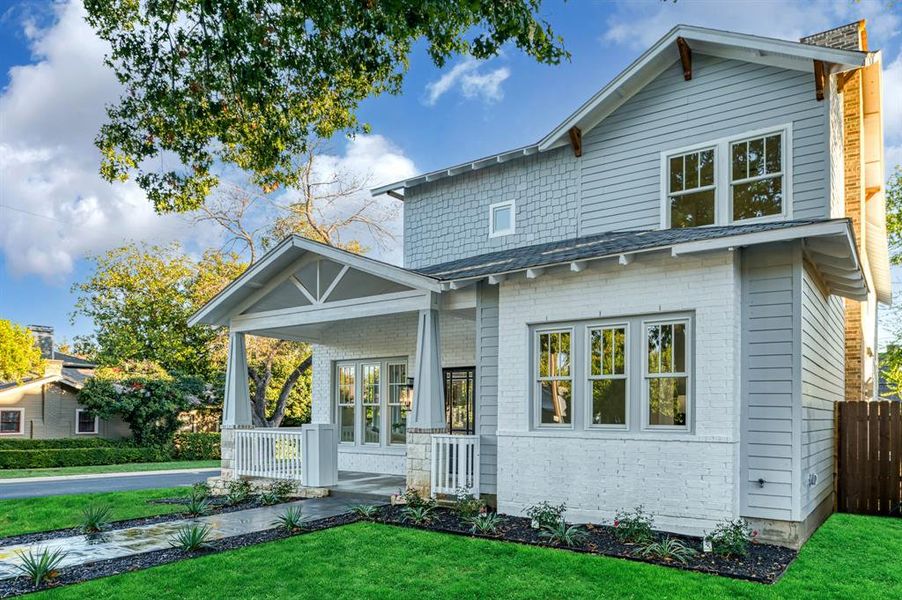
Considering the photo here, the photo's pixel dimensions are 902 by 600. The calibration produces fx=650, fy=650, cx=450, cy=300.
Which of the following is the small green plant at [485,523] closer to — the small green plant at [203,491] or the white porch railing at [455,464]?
the white porch railing at [455,464]

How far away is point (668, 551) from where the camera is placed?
267 inches

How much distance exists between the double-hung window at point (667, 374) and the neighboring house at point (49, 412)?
26.4 meters

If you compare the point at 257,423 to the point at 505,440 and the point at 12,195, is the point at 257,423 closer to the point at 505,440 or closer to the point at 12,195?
the point at 12,195

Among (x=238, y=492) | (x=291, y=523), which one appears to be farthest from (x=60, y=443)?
(x=291, y=523)

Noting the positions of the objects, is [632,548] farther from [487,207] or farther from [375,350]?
[375,350]

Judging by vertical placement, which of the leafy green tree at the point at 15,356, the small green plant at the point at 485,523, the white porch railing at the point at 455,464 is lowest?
the small green plant at the point at 485,523

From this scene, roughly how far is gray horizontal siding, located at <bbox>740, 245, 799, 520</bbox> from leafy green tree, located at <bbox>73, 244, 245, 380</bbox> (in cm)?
2233

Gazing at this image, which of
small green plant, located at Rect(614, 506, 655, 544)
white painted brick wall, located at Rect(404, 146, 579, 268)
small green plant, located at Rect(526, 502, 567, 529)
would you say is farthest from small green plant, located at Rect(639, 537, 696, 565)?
white painted brick wall, located at Rect(404, 146, 579, 268)

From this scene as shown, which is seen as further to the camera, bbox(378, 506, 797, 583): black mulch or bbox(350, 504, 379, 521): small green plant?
bbox(350, 504, 379, 521): small green plant

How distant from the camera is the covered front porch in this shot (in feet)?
32.6

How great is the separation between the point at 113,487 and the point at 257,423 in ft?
37.3

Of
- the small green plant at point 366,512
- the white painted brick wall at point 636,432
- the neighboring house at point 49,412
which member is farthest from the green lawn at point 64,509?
the neighboring house at point 49,412

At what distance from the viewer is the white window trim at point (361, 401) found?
45.3 ft

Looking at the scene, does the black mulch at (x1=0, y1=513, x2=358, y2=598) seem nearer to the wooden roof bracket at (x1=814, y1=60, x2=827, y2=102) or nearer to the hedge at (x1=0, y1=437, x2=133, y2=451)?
the wooden roof bracket at (x1=814, y1=60, x2=827, y2=102)
